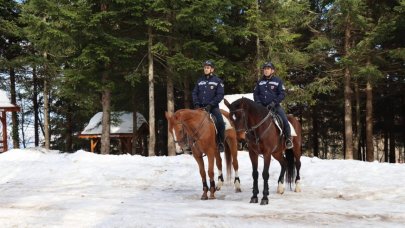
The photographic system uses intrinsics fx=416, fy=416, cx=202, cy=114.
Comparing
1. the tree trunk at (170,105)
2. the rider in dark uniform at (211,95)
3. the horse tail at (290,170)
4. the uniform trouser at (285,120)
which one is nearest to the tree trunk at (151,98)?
the tree trunk at (170,105)

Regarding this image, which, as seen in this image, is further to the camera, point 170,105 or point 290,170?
point 170,105

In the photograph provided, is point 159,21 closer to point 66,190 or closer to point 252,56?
point 252,56

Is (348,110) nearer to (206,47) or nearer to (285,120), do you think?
(206,47)

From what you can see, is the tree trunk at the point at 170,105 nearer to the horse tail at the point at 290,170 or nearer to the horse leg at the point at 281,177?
the horse tail at the point at 290,170

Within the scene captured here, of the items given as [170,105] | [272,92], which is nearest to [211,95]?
[272,92]

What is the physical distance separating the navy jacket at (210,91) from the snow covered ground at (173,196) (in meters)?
2.45

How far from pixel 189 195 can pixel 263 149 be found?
2399 mm

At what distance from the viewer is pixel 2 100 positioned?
3039 cm

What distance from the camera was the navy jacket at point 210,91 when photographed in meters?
10.7

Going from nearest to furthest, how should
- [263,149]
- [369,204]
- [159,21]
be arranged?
[369,204], [263,149], [159,21]

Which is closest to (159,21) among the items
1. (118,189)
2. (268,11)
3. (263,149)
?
(268,11)

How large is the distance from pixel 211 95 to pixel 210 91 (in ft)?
0.36

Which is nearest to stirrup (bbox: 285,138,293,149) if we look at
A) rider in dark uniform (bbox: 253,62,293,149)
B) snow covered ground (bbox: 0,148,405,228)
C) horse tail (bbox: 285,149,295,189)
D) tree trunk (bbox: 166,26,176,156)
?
rider in dark uniform (bbox: 253,62,293,149)

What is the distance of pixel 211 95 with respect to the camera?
10891 mm
